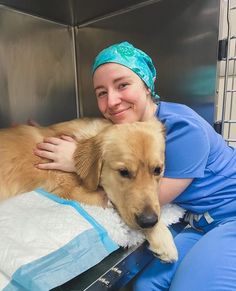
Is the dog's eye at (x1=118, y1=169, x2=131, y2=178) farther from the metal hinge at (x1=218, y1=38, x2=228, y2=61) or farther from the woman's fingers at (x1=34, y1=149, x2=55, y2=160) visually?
the metal hinge at (x1=218, y1=38, x2=228, y2=61)

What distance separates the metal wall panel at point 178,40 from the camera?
1230mm

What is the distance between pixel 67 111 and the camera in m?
1.65

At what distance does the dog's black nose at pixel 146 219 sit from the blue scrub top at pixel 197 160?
18 cm

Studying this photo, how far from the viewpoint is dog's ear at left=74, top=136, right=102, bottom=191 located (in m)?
0.83

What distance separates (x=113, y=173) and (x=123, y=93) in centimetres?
26

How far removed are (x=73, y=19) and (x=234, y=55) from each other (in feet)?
2.71

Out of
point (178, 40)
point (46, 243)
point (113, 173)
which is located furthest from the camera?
point (178, 40)

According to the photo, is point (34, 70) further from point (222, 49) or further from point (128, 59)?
point (222, 49)

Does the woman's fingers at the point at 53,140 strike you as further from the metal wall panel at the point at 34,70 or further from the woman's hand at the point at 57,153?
the metal wall panel at the point at 34,70

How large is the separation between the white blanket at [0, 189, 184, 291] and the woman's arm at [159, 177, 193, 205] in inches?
5.8

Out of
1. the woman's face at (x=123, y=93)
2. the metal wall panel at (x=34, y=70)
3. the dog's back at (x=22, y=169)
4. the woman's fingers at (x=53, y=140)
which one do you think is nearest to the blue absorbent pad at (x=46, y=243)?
the dog's back at (x=22, y=169)

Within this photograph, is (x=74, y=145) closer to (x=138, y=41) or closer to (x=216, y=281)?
(x=216, y=281)

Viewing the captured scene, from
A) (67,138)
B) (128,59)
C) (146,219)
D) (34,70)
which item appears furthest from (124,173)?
(34,70)

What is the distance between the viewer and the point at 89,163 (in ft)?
2.77
